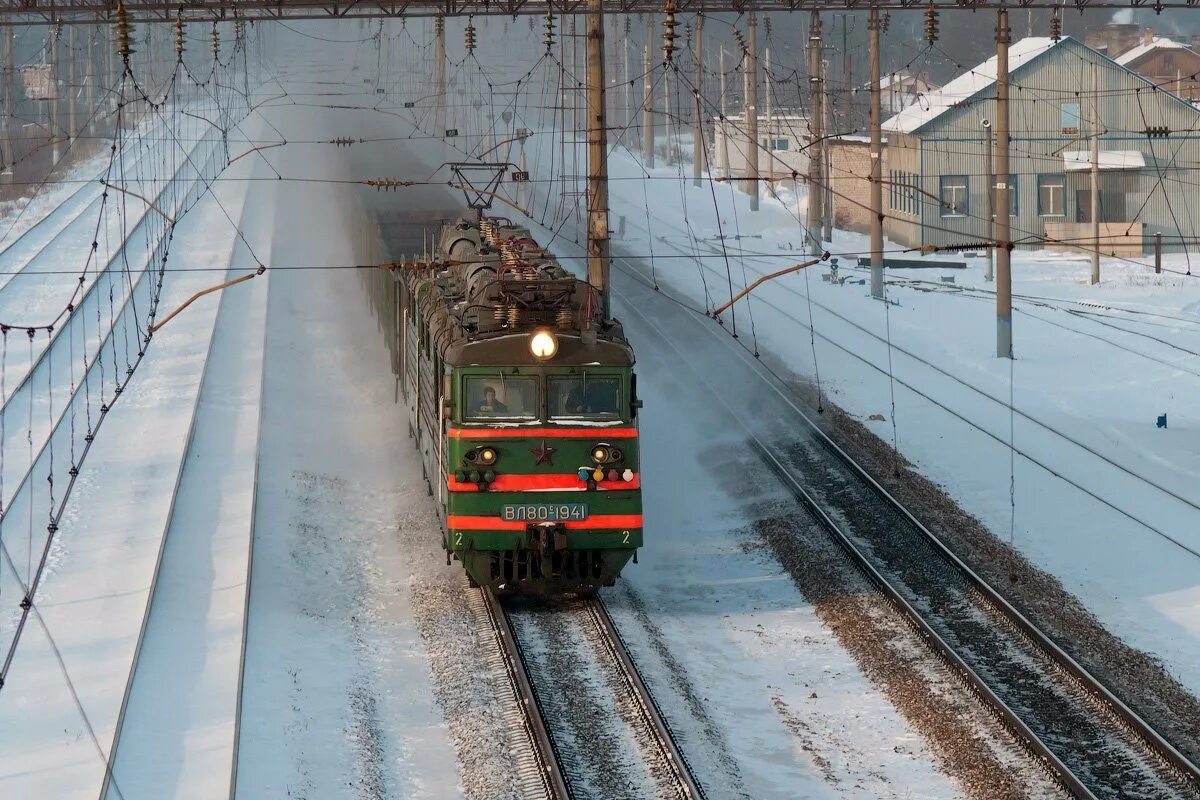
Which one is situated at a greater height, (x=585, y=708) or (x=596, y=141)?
(x=596, y=141)

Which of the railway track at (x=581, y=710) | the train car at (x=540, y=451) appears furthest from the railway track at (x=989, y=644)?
the train car at (x=540, y=451)

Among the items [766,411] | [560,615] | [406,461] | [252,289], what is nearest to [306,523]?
[406,461]

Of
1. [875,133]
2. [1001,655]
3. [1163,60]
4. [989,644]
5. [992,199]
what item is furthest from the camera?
[1163,60]

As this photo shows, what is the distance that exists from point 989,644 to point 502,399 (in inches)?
A: 236

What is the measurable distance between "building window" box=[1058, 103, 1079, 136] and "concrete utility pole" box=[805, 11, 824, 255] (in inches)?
347

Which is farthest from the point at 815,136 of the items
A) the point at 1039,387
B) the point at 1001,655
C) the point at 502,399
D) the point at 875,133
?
the point at 1001,655

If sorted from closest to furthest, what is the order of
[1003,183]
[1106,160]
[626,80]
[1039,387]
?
[1039,387] < [1003,183] < [1106,160] < [626,80]

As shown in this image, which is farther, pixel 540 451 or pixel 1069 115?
pixel 1069 115

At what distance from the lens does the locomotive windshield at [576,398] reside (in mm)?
17859

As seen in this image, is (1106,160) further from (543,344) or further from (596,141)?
(543,344)

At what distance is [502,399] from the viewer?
58.7 ft

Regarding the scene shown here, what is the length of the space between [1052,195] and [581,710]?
39.8 m

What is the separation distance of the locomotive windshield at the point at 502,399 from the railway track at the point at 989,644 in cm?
493

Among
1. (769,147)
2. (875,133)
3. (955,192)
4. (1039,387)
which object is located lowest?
(1039,387)
